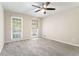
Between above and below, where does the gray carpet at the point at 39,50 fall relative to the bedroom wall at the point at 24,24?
below

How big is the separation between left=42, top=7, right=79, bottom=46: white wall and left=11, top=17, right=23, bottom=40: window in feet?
7.66

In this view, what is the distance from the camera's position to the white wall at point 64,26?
177 inches

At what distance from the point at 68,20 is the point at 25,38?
3618mm

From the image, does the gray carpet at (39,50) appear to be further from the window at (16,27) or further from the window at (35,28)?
the window at (35,28)

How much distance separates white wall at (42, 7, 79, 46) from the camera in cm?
449

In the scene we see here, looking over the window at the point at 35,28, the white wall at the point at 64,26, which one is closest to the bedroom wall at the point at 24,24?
the window at the point at 35,28

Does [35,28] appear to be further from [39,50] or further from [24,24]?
[39,50]

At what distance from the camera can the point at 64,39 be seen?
17.0 ft

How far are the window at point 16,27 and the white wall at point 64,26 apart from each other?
2336 mm

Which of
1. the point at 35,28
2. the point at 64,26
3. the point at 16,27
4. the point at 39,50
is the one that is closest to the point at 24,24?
the point at 16,27

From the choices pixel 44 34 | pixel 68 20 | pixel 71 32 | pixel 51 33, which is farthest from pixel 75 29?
pixel 44 34

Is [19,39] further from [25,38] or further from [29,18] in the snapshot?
[29,18]

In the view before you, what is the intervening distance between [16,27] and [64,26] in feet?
11.7

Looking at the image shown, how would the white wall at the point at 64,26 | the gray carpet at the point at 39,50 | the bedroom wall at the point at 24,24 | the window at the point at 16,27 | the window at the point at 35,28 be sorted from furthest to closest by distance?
the window at the point at 35,28 < the window at the point at 16,27 < the bedroom wall at the point at 24,24 < the white wall at the point at 64,26 < the gray carpet at the point at 39,50
